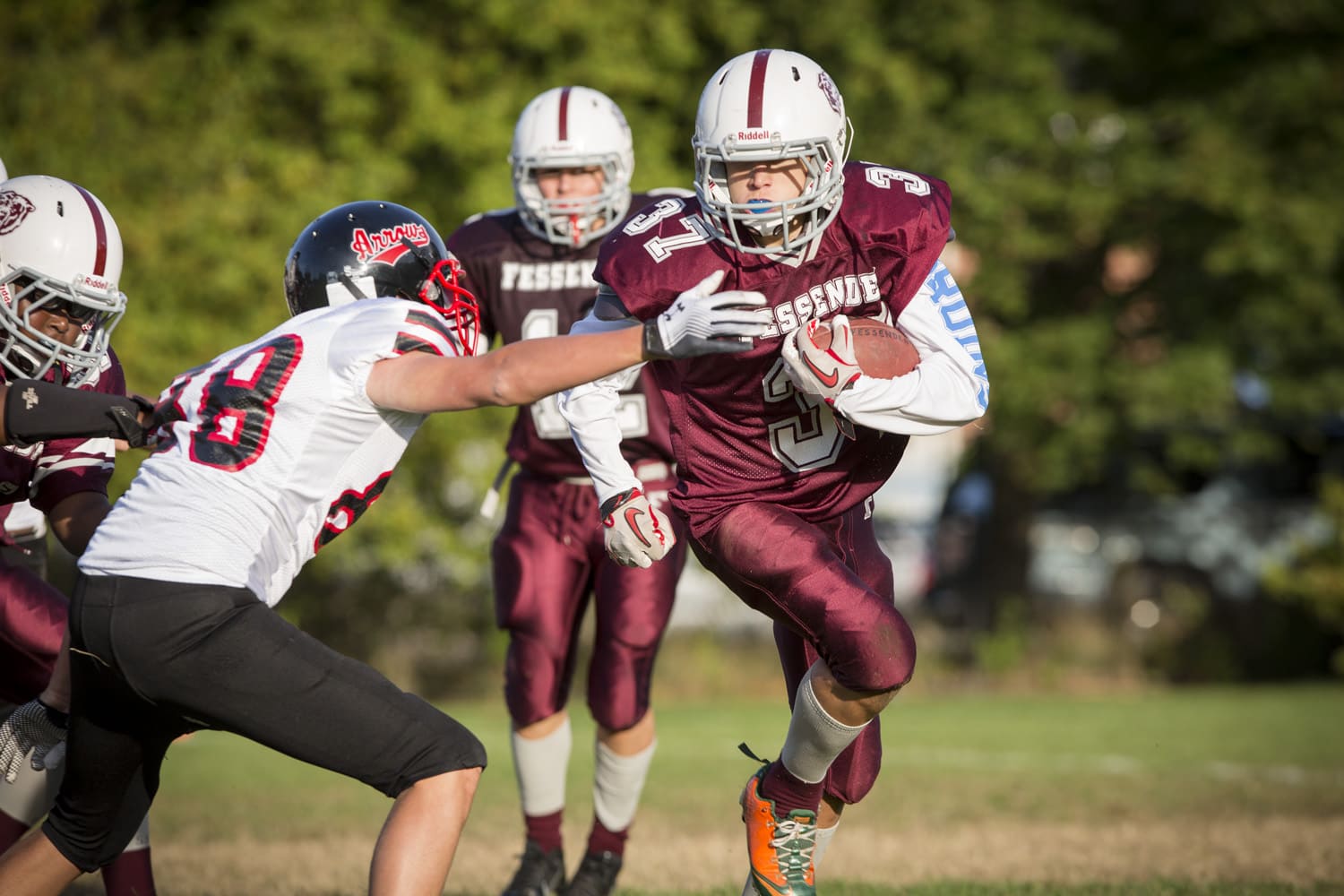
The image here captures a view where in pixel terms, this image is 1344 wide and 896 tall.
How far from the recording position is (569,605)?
17.2 ft

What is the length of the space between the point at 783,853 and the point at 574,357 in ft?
4.98

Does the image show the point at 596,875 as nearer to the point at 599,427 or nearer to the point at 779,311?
the point at 599,427

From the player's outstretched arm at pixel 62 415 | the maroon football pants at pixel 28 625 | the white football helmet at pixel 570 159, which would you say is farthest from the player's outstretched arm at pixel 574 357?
the white football helmet at pixel 570 159

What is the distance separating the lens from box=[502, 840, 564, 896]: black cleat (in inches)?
196

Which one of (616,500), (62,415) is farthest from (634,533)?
(62,415)

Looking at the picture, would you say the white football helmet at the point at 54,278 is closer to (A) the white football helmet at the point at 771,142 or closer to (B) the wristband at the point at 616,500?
(B) the wristband at the point at 616,500

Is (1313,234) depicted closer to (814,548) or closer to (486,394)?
(814,548)

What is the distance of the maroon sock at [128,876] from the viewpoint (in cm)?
391

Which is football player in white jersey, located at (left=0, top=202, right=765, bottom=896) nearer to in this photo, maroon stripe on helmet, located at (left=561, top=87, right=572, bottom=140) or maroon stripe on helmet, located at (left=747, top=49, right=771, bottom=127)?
maroon stripe on helmet, located at (left=747, top=49, right=771, bottom=127)

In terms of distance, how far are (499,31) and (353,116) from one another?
5.16 ft

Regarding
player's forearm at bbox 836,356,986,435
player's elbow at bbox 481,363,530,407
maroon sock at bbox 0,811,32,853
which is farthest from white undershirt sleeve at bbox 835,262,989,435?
maroon sock at bbox 0,811,32,853

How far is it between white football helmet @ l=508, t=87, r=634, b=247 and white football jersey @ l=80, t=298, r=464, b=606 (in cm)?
215

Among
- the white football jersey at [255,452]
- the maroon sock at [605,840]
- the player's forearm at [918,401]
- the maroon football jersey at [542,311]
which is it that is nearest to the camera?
the white football jersey at [255,452]

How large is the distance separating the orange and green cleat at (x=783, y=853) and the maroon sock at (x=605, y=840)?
4.68 ft
